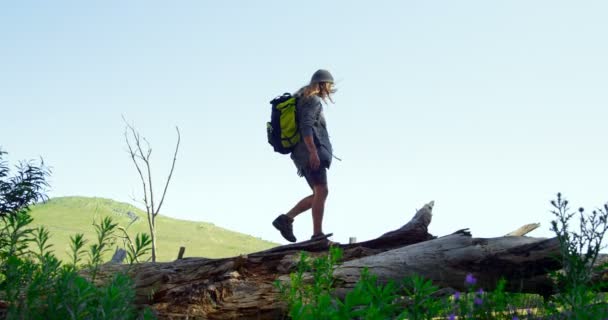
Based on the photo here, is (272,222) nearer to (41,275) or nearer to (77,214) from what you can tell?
(41,275)

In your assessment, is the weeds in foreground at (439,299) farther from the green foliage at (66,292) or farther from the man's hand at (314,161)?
the man's hand at (314,161)

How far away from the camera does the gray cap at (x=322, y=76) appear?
1073cm

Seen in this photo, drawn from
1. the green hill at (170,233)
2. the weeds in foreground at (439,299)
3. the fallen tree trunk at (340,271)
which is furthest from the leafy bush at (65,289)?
the green hill at (170,233)

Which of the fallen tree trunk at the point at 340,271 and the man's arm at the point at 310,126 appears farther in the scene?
the man's arm at the point at 310,126

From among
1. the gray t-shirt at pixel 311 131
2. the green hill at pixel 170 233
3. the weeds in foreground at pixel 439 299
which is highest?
the green hill at pixel 170 233

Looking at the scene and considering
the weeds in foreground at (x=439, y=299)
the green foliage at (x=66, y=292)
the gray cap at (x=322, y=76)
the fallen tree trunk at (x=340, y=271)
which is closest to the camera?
the weeds in foreground at (x=439, y=299)

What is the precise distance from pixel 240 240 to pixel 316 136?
5838cm

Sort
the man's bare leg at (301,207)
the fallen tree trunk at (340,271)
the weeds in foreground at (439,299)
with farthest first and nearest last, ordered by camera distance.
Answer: the man's bare leg at (301,207) → the fallen tree trunk at (340,271) → the weeds in foreground at (439,299)

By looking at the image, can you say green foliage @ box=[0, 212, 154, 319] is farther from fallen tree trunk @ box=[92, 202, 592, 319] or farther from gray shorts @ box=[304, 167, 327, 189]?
gray shorts @ box=[304, 167, 327, 189]

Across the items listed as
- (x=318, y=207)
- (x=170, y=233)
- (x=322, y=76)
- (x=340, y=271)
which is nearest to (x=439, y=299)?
(x=340, y=271)

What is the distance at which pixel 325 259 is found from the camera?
4770 mm

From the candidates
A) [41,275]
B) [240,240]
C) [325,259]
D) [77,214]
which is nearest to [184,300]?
[325,259]

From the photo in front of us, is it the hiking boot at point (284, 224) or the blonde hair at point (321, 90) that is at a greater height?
the blonde hair at point (321, 90)

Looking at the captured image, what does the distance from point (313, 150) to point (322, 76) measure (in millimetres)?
1242
